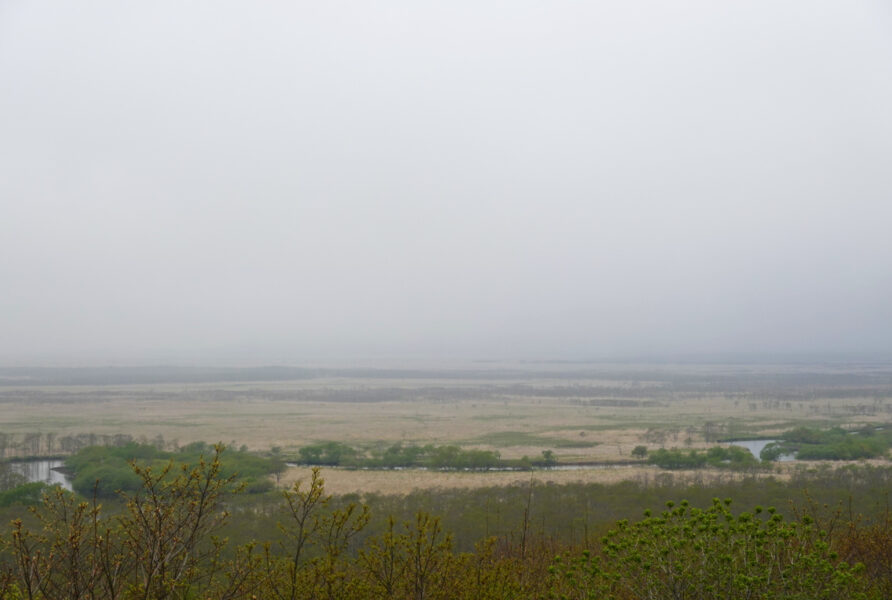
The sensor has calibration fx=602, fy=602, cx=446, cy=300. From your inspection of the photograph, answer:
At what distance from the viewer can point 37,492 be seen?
72.5 ft

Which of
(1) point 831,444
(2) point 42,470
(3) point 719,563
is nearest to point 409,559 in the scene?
(3) point 719,563

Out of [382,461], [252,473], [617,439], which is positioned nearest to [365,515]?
[252,473]

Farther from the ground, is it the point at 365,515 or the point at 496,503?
the point at 365,515

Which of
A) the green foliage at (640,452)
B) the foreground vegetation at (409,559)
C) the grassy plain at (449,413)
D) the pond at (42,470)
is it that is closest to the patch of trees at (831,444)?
the grassy plain at (449,413)

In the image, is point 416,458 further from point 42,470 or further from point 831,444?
point 831,444

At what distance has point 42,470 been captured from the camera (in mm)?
32125

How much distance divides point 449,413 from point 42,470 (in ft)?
112

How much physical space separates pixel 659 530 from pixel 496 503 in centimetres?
1786

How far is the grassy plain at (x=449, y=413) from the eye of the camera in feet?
131

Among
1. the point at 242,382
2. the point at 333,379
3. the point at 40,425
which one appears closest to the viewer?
the point at 40,425

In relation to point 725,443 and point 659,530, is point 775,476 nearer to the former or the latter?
point 725,443

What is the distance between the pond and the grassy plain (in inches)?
287

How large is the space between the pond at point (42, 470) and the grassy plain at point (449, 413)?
7289mm

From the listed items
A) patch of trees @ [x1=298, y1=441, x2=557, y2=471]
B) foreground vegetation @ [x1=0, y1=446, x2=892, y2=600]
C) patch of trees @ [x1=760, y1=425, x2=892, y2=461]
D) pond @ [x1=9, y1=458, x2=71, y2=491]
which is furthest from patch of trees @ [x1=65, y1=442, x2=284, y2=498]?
patch of trees @ [x1=760, y1=425, x2=892, y2=461]
